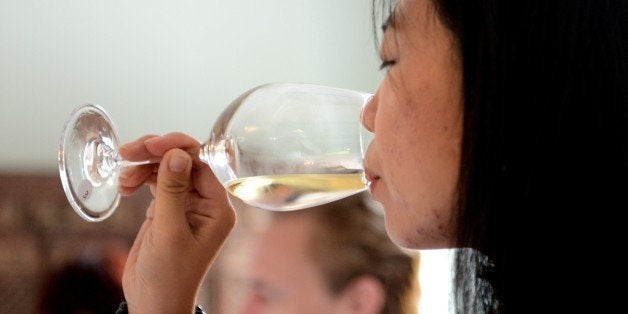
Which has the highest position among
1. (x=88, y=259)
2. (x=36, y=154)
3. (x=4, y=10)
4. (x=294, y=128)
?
(x=4, y=10)

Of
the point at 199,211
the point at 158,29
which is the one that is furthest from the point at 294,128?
the point at 158,29

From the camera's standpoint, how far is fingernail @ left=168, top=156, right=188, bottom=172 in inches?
30.1

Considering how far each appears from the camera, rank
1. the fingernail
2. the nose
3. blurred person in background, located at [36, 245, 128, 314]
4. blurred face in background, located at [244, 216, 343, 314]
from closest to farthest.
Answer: the nose → the fingernail → blurred person in background, located at [36, 245, 128, 314] → blurred face in background, located at [244, 216, 343, 314]

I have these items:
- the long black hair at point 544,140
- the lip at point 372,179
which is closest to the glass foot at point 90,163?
the lip at point 372,179

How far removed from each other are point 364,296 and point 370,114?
967mm

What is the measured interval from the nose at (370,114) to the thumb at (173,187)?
0.69 ft

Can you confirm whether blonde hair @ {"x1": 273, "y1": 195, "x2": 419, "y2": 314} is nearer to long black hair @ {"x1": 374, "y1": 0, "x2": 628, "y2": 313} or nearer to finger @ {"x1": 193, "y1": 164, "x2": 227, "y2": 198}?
finger @ {"x1": 193, "y1": 164, "x2": 227, "y2": 198}

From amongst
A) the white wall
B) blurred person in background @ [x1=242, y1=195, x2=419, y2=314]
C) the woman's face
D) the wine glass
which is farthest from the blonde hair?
the woman's face

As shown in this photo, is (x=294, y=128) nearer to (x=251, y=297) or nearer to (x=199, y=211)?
(x=199, y=211)

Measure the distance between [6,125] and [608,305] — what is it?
99 cm

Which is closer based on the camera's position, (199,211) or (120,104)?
(199,211)

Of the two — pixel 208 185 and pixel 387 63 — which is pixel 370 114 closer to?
pixel 387 63

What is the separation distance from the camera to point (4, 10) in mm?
1199

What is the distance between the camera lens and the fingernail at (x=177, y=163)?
0.76m
